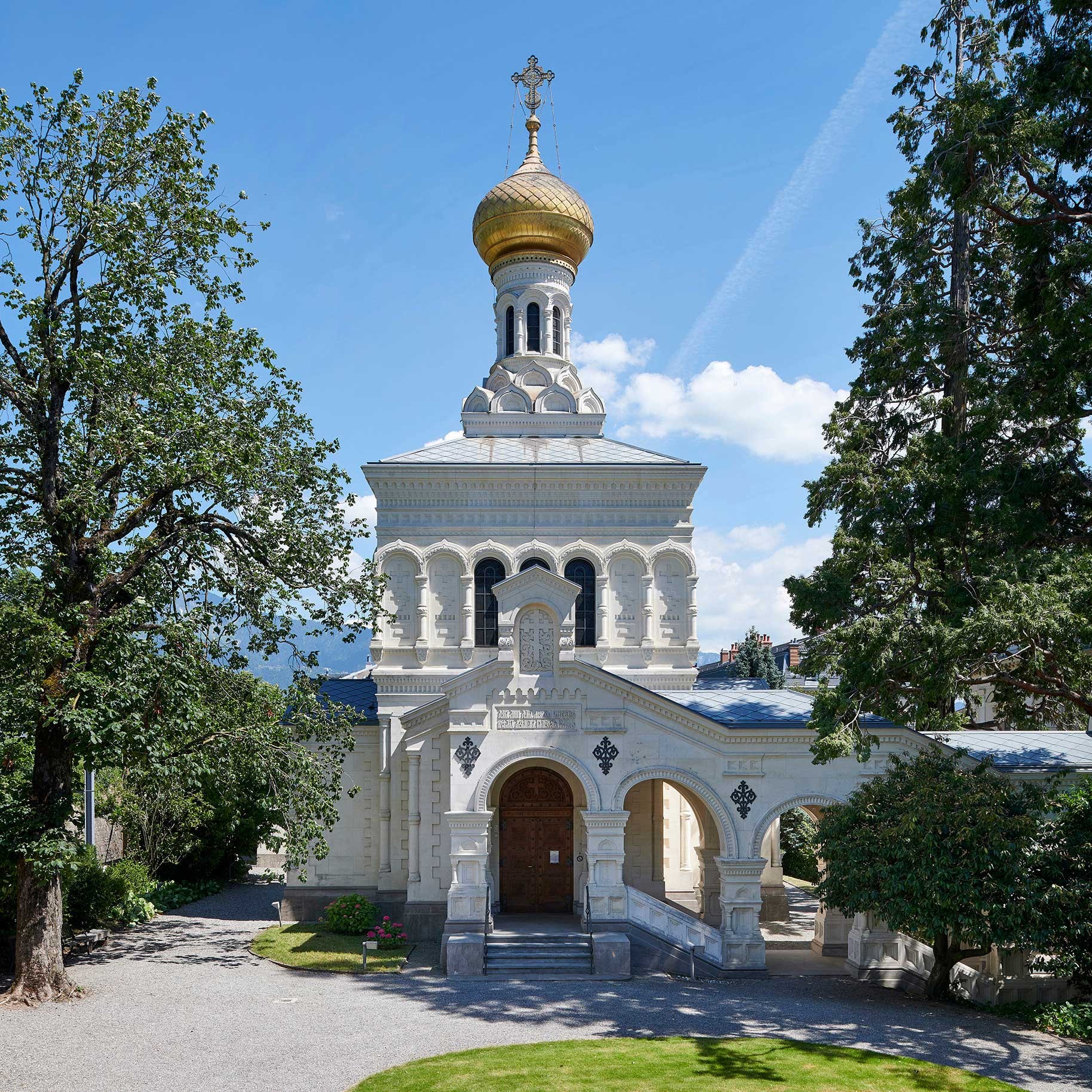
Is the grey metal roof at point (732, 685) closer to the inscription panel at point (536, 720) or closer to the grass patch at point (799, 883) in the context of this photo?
the inscription panel at point (536, 720)

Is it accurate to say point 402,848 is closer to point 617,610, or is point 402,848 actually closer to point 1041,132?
point 617,610

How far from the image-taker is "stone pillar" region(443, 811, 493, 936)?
1767 cm

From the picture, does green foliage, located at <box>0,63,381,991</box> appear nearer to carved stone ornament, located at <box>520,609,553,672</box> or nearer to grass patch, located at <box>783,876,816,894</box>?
carved stone ornament, located at <box>520,609,553,672</box>

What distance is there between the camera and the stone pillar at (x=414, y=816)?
20.0 meters

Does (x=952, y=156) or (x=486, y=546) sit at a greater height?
(x=952, y=156)

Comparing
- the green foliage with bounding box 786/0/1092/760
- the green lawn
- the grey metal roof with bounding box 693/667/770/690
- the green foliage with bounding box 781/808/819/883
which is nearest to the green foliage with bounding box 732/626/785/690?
the green foliage with bounding box 781/808/819/883

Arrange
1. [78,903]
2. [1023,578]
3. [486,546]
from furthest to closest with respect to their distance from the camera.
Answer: [486,546] < [78,903] < [1023,578]

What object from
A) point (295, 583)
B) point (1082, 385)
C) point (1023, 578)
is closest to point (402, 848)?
point (295, 583)

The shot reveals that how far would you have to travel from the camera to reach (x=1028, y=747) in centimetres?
2012

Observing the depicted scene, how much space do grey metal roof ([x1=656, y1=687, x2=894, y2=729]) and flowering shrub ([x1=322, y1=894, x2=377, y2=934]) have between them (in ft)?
25.8

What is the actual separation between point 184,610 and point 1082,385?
48.4 ft

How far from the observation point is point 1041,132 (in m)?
12.9

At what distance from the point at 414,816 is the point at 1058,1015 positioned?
12058 millimetres

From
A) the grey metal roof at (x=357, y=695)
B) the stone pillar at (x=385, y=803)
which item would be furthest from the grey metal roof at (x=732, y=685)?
the grey metal roof at (x=357, y=695)
